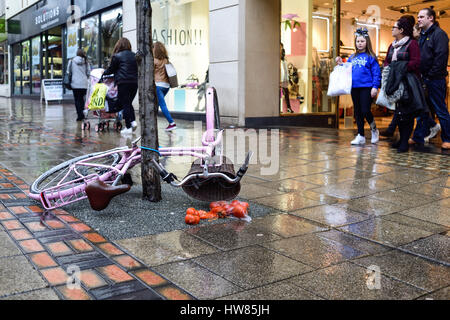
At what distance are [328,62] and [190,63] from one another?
150 inches

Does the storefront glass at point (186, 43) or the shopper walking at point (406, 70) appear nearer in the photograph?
the shopper walking at point (406, 70)

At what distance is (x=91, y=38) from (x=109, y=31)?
246 cm

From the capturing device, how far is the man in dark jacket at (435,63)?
7.73 meters

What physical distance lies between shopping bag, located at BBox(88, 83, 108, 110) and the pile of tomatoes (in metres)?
6.95

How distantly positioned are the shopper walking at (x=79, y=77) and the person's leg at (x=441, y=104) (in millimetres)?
8851

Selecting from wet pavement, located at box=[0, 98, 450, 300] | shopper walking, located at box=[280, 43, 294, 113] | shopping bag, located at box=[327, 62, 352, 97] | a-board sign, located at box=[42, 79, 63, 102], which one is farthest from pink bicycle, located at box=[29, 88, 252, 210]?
a-board sign, located at box=[42, 79, 63, 102]

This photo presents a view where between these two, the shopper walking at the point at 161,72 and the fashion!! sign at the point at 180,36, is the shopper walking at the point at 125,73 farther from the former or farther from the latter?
the fashion!! sign at the point at 180,36

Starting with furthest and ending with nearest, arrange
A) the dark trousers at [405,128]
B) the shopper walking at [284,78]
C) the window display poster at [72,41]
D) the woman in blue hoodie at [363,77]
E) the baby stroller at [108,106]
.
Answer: the window display poster at [72,41]
the shopper walking at [284,78]
the baby stroller at [108,106]
the woman in blue hoodie at [363,77]
the dark trousers at [405,128]

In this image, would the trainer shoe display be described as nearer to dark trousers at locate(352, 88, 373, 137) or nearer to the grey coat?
the grey coat

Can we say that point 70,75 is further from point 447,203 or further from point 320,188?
point 447,203

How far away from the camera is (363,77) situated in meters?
8.26

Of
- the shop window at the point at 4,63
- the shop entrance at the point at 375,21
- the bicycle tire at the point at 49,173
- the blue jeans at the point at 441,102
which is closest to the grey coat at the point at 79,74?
the shop entrance at the point at 375,21
